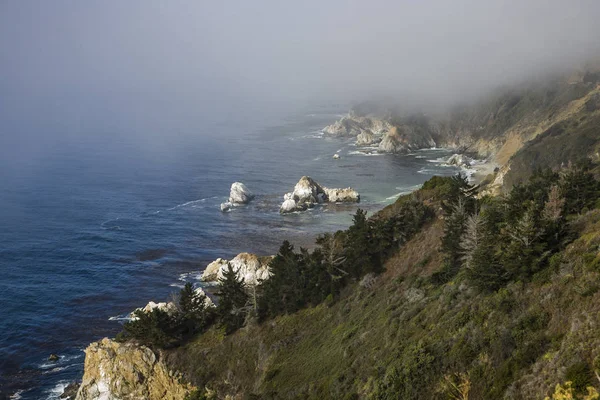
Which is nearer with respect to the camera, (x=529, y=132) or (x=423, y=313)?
(x=423, y=313)

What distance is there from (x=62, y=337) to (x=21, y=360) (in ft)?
18.8

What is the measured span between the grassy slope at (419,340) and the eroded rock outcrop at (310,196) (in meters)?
67.4

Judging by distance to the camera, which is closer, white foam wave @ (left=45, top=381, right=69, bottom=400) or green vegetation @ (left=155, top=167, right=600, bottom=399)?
green vegetation @ (left=155, top=167, right=600, bottom=399)

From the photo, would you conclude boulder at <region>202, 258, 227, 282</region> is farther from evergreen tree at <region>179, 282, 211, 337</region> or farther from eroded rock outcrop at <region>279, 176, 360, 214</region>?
eroded rock outcrop at <region>279, 176, 360, 214</region>

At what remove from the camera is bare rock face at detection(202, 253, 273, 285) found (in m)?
78.8

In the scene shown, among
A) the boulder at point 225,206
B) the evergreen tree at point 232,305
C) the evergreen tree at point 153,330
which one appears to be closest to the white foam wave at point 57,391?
the evergreen tree at point 153,330

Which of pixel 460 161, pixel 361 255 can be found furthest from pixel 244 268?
pixel 460 161

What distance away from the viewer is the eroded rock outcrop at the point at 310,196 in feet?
385

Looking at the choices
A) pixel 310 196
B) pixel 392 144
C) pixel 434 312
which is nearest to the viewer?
pixel 434 312

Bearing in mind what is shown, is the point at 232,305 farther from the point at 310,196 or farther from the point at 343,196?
the point at 343,196

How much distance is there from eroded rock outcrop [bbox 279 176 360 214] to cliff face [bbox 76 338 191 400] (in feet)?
228

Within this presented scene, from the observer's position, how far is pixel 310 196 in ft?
400

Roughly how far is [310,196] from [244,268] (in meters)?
45.2

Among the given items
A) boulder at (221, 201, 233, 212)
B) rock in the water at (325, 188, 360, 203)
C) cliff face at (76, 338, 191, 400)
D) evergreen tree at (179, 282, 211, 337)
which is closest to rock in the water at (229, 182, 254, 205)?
boulder at (221, 201, 233, 212)
